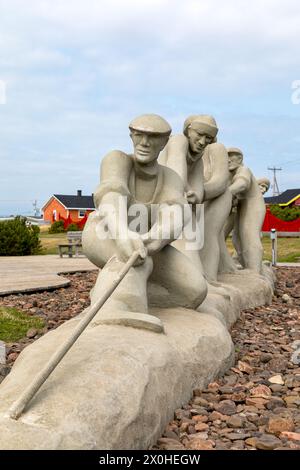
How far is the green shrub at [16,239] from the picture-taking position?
16.8m

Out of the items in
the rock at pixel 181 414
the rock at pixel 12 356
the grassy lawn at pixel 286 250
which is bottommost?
the grassy lawn at pixel 286 250

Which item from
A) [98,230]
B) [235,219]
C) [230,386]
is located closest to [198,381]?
[230,386]

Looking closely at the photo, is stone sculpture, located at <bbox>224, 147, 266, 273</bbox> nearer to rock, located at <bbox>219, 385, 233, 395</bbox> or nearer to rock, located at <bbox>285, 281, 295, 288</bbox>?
rock, located at <bbox>285, 281, 295, 288</bbox>

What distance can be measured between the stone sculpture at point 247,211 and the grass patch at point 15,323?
3077 millimetres

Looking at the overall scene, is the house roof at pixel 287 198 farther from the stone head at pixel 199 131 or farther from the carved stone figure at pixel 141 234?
the carved stone figure at pixel 141 234

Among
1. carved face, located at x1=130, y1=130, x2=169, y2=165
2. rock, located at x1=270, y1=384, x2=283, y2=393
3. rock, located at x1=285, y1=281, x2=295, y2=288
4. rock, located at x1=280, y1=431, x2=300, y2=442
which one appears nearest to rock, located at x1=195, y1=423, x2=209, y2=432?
rock, located at x1=280, y1=431, x2=300, y2=442

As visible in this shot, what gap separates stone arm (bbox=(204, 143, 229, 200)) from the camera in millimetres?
6012

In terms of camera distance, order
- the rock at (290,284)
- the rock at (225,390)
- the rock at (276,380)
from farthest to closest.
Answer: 1. the rock at (290,284)
2. the rock at (276,380)
3. the rock at (225,390)

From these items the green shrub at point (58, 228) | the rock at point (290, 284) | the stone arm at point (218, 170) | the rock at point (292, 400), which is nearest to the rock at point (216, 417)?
the rock at point (292, 400)

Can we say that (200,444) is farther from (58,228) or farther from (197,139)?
(58,228)

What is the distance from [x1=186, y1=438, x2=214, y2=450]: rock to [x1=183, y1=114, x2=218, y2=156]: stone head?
117 inches

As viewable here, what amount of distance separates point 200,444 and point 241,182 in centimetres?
515
